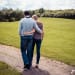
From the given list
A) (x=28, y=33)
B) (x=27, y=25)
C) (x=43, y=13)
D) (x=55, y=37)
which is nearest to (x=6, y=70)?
(x=28, y=33)

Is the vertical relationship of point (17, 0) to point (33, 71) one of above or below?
above

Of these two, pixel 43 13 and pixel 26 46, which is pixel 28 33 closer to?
pixel 26 46

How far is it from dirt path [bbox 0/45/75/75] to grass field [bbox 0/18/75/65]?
1.54ft

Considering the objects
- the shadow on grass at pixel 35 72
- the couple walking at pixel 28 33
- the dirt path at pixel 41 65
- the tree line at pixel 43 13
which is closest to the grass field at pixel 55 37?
the tree line at pixel 43 13

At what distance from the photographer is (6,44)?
10.5 m

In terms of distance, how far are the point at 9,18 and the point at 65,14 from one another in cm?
227

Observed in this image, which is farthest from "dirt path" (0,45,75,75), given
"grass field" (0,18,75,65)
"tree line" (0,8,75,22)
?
"tree line" (0,8,75,22)

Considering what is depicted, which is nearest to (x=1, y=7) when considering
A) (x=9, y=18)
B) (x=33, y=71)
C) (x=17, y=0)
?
(x=17, y=0)

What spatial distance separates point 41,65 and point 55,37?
2458mm

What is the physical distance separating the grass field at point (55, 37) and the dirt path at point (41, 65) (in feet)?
1.54

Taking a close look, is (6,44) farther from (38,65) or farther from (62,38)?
(38,65)

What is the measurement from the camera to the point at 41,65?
7633 millimetres

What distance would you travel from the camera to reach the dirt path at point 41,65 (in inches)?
276

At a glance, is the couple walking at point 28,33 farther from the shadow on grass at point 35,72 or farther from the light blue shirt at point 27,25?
the shadow on grass at point 35,72
